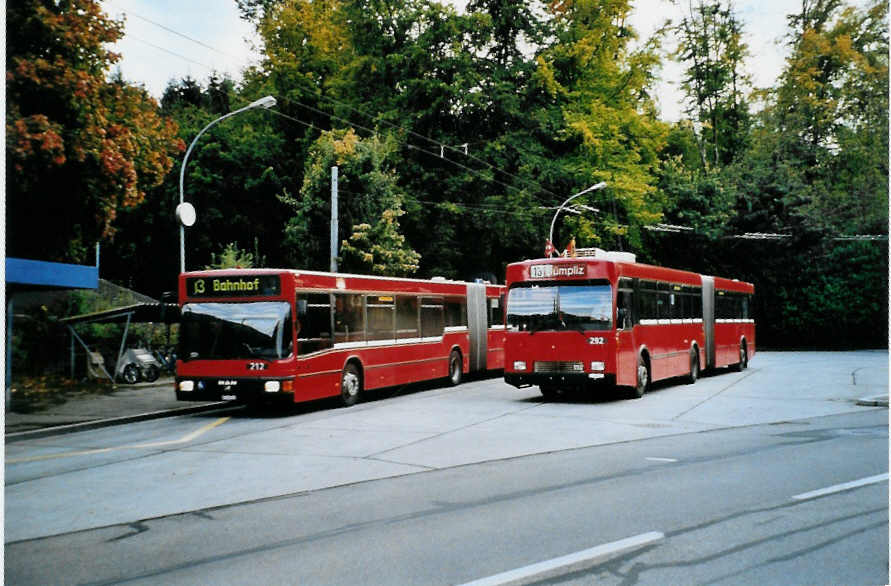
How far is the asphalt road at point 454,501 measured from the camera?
5.64 m

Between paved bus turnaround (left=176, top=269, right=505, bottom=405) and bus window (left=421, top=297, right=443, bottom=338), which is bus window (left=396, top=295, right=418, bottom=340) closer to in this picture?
paved bus turnaround (left=176, top=269, right=505, bottom=405)

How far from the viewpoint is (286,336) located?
15484mm

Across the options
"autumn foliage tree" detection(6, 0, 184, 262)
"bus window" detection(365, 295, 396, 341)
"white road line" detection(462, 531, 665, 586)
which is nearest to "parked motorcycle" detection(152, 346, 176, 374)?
"autumn foliage tree" detection(6, 0, 184, 262)

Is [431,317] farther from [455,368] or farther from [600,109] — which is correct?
[600,109]

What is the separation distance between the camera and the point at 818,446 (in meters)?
11.1

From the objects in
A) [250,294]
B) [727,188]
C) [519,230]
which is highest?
[727,188]

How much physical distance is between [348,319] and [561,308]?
4306mm

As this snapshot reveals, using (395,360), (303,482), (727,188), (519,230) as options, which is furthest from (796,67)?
(303,482)

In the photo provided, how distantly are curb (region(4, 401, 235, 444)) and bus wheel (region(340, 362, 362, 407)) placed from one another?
8.42ft

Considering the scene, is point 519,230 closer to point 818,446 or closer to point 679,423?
point 679,423

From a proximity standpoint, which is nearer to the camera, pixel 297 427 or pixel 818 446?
pixel 818 446

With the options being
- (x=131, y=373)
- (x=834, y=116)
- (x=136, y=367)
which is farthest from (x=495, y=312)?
(x=834, y=116)

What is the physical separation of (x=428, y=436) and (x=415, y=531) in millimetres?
5908

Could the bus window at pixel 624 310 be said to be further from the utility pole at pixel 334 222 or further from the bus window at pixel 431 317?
the utility pole at pixel 334 222
